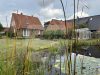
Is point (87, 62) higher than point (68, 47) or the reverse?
the reverse

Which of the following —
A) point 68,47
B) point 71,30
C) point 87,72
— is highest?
point 71,30

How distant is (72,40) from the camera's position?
2.29m

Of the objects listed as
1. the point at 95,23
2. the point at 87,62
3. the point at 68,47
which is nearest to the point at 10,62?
the point at 68,47

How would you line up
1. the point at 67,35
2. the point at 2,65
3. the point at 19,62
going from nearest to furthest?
1. the point at 67,35
2. the point at 2,65
3. the point at 19,62

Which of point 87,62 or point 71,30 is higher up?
point 71,30

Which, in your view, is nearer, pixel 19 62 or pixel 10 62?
pixel 10 62

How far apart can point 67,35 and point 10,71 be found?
0.74 metres

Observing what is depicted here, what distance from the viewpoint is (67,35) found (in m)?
2.23

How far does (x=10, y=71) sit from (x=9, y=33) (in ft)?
1.73

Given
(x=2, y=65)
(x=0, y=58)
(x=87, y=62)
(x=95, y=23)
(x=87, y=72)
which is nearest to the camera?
(x=2, y=65)

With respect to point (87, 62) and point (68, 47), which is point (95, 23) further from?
point (68, 47)

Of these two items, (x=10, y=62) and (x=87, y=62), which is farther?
(x=87, y=62)

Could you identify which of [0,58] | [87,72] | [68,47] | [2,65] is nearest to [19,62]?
[0,58]

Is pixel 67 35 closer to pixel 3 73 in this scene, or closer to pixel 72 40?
pixel 72 40
